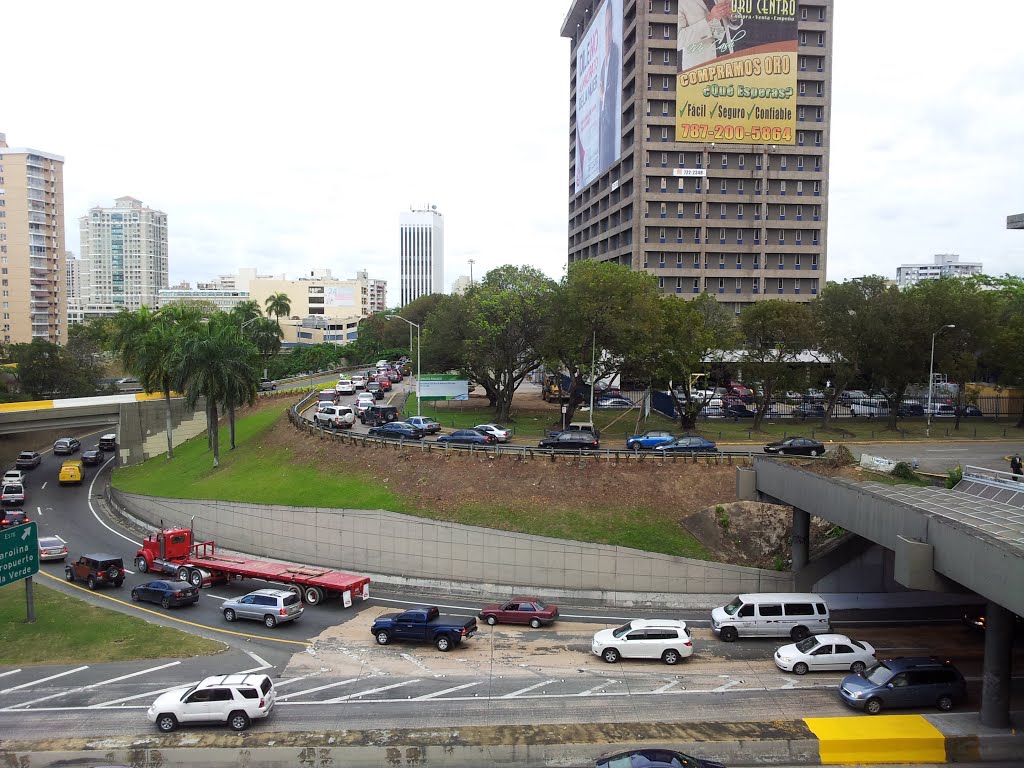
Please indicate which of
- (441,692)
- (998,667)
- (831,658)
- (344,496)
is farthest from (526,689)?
(344,496)

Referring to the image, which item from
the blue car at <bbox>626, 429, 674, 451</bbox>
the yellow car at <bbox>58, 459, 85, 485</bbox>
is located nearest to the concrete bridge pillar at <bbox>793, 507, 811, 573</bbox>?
the blue car at <bbox>626, 429, 674, 451</bbox>

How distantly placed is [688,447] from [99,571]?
3390 centimetres

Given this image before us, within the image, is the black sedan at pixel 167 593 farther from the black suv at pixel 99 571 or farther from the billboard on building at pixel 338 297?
the billboard on building at pixel 338 297

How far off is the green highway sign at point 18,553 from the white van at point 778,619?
29.9 meters

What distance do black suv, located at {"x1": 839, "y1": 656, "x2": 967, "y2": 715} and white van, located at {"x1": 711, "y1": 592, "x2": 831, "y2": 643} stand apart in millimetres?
6506

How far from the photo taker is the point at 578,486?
42.4 m

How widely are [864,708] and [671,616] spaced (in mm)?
12416

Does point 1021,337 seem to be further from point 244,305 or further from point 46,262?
point 46,262

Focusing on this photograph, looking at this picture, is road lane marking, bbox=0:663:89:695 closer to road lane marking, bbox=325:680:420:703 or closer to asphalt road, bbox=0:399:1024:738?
asphalt road, bbox=0:399:1024:738

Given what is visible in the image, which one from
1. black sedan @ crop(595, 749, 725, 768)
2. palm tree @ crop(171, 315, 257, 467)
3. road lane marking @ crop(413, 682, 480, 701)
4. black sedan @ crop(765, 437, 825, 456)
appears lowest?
road lane marking @ crop(413, 682, 480, 701)

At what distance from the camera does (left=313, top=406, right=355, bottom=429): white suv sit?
57812 millimetres

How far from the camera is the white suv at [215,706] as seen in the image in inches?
872

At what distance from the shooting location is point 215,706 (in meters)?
22.2

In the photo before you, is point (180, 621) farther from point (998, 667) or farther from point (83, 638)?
point (998, 667)
